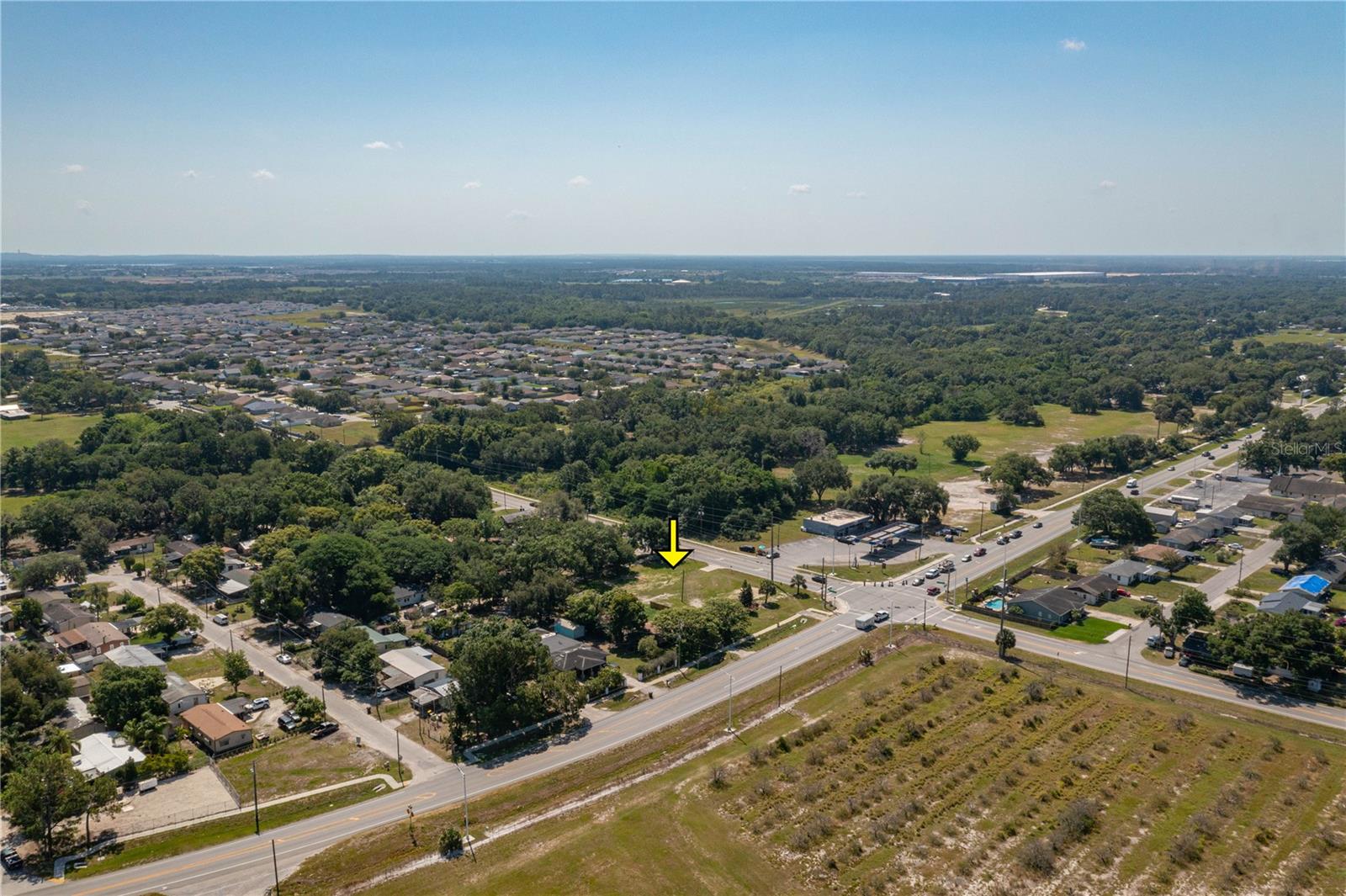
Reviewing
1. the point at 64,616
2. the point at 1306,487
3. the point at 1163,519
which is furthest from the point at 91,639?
the point at 1306,487

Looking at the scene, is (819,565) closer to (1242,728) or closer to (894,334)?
(1242,728)

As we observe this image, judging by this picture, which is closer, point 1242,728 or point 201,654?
point 1242,728

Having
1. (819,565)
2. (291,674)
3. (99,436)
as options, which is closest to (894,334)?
(819,565)

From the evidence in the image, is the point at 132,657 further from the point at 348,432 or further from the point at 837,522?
the point at 348,432

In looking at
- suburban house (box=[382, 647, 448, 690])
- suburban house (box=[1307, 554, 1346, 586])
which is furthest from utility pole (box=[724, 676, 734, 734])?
suburban house (box=[1307, 554, 1346, 586])

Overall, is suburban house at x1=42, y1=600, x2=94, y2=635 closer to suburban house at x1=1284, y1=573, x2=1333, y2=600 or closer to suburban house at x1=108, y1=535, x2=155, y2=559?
suburban house at x1=108, y1=535, x2=155, y2=559
